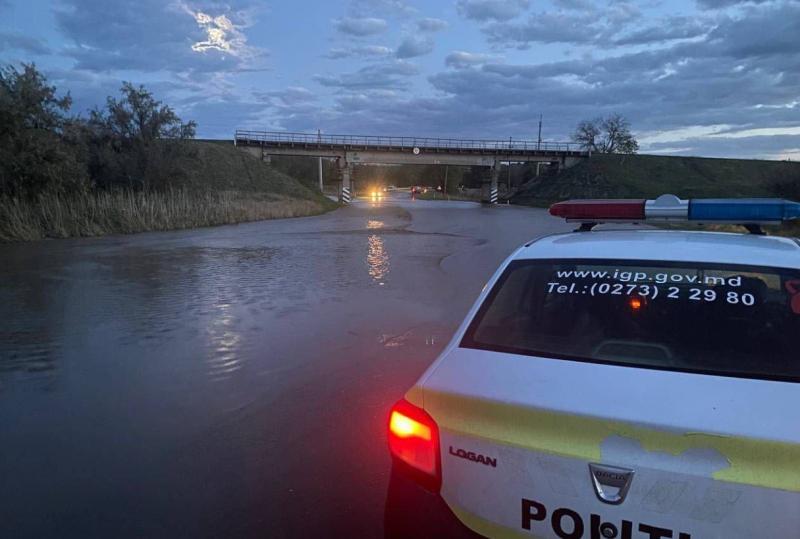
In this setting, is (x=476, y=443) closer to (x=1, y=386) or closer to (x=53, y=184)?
(x=1, y=386)

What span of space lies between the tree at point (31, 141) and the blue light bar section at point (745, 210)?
77.9 feet

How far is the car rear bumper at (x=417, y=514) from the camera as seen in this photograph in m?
2.09

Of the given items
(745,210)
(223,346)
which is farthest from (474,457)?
(223,346)

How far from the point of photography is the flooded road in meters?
3.52

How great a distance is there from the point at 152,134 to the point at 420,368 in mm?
39616

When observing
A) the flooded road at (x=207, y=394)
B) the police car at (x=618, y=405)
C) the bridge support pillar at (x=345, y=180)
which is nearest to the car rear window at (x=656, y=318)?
the police car at (x=618, y=405)

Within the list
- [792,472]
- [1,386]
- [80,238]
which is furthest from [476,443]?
[80,238]

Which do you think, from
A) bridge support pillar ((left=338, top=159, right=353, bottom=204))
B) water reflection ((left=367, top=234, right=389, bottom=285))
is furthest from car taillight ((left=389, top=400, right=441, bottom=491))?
bridge support pillar ((left=338, top=159, right=353, bottom=204))

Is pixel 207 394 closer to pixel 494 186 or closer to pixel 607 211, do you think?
pixel 607 211

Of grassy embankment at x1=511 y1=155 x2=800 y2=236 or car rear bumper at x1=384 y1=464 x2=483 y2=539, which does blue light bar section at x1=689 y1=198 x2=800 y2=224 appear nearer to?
car rear bumper at x1=384 y1=464 x2=483 y2=539

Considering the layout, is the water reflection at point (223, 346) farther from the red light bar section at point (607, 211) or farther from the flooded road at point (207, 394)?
the red light bar section at point (607, 211)

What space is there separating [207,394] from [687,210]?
4.18 m

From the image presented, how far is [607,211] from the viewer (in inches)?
152

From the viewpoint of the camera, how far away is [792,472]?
172 cm
